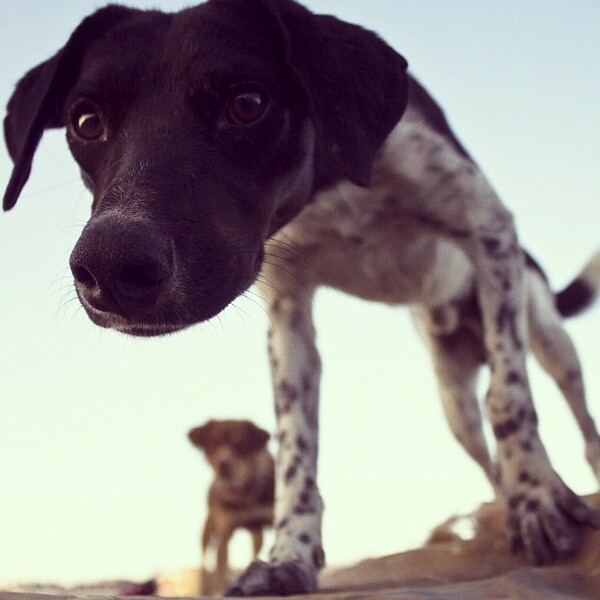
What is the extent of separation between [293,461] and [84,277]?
4.23ft

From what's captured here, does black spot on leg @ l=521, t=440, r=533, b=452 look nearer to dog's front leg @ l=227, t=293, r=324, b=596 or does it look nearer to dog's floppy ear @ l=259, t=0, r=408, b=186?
dog's front leg @ l=227, t=293, r=324, b=596

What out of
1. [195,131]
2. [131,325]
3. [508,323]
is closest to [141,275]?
[131,325]

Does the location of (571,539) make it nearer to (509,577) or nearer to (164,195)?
(509,577)

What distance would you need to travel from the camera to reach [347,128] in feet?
7.42

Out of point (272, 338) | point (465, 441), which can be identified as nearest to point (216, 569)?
point (465, 441)

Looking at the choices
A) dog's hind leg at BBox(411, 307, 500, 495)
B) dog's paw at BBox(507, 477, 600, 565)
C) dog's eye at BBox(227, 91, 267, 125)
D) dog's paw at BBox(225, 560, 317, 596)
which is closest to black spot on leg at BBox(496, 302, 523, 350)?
dog's paw at BBox(507, 477, 600, 565)

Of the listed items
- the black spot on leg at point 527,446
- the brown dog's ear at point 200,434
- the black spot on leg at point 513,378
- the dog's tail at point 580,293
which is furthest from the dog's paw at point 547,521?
the brown dog's ear at point 200,434

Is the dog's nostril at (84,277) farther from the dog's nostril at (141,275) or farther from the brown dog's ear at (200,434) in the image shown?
the brown dog's ear at (200,434)

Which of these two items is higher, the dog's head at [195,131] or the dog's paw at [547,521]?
the dog's head at [195,131]

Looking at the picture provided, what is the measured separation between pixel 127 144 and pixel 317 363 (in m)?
1.31

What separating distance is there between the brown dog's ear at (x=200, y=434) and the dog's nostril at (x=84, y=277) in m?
5.40

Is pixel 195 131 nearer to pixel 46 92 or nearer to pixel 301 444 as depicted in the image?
pixel 46 92

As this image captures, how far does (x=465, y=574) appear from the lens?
230 cm

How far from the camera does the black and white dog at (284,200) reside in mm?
1850
